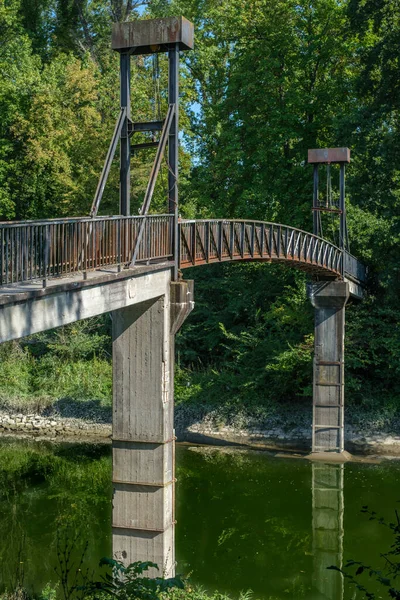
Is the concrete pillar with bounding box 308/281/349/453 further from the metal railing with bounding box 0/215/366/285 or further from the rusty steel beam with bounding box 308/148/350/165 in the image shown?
the rusty steel beam with bounding box 308/148/350/165

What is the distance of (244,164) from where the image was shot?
29.5 metres

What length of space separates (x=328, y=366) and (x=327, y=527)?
5.86m

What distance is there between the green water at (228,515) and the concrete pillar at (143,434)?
0.94 meters

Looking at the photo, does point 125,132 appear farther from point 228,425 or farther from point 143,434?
point 228,425

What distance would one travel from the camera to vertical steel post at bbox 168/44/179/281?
12422 millimetres

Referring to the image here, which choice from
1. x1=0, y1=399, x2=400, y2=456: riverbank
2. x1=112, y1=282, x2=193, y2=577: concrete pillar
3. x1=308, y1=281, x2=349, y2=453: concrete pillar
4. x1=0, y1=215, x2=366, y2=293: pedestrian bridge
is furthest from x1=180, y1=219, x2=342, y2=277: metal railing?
x1=0, y1=399, x2=400, y2=456: riverbank

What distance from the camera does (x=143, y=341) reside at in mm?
12633

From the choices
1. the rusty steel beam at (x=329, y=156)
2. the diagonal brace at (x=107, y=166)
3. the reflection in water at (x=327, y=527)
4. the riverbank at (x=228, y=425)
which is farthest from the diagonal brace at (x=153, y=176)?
the riverbank at (x=228, y=425)

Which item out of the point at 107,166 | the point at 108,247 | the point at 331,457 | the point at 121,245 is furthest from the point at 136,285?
the point at 331,457

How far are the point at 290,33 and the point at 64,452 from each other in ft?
57.3

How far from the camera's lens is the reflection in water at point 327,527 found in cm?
1398

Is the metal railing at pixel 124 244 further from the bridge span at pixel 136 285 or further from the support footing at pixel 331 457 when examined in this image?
the support footing at pixel 331 457

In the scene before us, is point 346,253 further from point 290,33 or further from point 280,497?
point 290,33

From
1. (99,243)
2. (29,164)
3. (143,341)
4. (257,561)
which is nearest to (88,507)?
(257,561)
